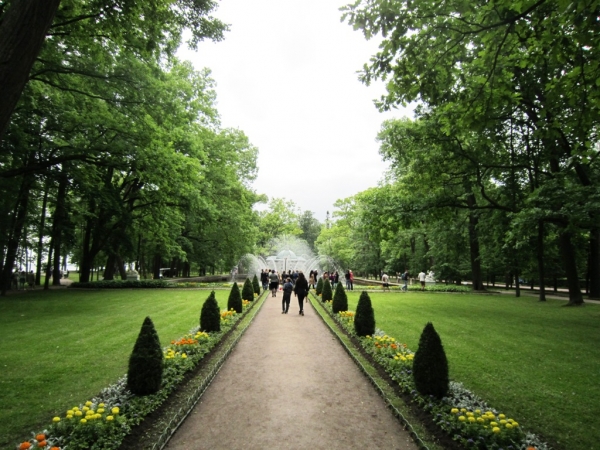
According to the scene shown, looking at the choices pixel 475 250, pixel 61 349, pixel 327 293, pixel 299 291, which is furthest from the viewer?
pixel 475 250

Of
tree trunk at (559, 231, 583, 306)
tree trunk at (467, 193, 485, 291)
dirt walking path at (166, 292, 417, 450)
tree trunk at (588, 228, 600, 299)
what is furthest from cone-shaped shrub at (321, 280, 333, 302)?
tree trunk at (588, 228, 600, 299)

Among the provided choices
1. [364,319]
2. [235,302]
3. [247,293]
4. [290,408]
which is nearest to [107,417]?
[290,408]

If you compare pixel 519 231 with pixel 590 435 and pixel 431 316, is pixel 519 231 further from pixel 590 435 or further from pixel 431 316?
pixel 590 435

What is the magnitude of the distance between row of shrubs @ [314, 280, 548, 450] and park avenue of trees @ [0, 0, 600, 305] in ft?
14.0

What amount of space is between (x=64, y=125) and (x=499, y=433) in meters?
18.9

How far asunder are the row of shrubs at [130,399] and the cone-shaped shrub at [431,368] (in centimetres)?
429

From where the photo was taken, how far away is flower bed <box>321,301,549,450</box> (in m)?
4.70

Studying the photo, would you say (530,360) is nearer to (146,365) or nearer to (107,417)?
(146,365)

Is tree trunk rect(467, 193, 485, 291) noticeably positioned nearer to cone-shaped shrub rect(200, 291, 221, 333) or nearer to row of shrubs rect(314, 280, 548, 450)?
row of shrubs rect(314, 280, 548, 450)

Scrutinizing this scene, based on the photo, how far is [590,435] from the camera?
5168mm

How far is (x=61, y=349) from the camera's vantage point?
371 inches

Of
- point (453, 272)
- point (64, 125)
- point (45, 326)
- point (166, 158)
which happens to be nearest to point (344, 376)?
A: point (45, 326)

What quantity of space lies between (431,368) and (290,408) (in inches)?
96.1

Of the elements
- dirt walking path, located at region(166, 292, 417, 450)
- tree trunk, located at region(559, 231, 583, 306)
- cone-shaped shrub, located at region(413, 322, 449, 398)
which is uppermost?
tree trunk, located at region(559, 231, 583, 306)
